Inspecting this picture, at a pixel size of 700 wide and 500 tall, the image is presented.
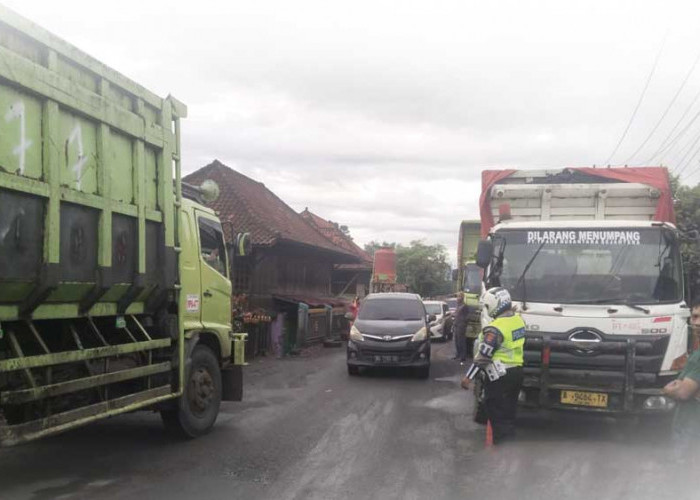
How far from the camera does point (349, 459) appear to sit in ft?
20.1

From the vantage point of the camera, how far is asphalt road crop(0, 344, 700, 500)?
5141 mm

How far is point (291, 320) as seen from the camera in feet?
59.1

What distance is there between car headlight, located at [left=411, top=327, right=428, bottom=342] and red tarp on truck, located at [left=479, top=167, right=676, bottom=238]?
12.2ft

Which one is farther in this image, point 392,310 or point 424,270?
point 424,270

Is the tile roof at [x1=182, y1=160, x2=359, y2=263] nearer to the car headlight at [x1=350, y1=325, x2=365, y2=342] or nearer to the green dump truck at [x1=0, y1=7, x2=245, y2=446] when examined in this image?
the car headlight at [x1=350, y1=325, x2=365, y2=342]

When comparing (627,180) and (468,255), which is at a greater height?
(627,180)

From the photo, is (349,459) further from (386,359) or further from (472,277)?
(472,277)

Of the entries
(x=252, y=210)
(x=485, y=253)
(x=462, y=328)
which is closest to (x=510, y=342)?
(x=485, y=253)

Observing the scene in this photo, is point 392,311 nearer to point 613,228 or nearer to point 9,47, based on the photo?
point 613,228

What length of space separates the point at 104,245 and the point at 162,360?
1548 mm

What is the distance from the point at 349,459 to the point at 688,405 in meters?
3.06

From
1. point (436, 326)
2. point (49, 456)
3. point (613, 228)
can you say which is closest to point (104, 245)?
point (49, 456)

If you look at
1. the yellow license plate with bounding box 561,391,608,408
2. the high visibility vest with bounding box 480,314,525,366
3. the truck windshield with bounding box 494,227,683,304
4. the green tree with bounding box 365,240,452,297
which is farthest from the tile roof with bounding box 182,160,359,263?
the green tree with bounding box 365,240,452,297

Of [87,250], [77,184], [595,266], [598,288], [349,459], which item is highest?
[77,184]
